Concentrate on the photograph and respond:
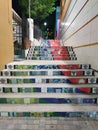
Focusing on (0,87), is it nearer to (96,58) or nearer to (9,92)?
(9,92)

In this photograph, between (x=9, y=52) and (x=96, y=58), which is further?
(x=9, y=52)

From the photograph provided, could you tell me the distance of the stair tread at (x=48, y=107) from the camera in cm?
223

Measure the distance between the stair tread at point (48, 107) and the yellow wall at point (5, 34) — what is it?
4.00 feet

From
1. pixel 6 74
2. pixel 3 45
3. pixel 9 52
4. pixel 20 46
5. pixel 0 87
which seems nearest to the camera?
pixel 0 87

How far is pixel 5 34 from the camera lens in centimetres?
362

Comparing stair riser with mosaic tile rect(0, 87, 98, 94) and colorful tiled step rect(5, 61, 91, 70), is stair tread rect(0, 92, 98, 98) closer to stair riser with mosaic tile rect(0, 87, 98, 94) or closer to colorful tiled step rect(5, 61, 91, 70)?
stair riser with mosaic tile rect(0, 87, 98, 94)

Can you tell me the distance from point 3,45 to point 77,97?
2.09 m

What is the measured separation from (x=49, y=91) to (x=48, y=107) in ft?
1.32

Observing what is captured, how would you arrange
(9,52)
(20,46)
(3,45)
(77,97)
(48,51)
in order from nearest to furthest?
1. (77,97)
2. (3,45)
3. (9,52)
4. (48,51)
5. (20,46)

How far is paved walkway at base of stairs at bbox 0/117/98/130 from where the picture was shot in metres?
1.95

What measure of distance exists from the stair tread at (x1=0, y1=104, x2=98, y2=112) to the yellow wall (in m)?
1.22

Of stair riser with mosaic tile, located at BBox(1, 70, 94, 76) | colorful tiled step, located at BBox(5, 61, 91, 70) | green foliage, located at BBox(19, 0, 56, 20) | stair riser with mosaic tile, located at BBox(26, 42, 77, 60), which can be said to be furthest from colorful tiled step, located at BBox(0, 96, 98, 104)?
green foliage, located at BBox(19, 0, 56, 20)

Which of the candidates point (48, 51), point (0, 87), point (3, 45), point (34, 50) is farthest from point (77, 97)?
point (34, 50)

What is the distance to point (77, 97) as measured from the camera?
8.04 ft
